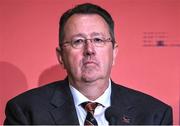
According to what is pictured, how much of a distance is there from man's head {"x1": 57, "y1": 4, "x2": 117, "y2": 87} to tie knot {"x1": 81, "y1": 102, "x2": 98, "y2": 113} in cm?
11

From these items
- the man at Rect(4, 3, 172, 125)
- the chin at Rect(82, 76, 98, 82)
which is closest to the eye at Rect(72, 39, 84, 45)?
the man at Rect(4, 3, 172, 125)

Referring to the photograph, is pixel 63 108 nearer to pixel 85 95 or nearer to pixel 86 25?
pixel 85 95

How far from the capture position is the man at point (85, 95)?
148 cm

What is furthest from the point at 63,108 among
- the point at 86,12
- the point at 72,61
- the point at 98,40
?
A: the point at 86,12

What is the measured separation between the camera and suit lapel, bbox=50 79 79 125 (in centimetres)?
146

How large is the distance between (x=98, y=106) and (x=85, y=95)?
82 millimetres

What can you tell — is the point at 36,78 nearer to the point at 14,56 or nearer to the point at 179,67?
the point at 14,56

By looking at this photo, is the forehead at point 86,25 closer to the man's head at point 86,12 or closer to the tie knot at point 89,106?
the man's head at point 86,12

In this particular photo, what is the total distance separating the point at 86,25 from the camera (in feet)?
5.04

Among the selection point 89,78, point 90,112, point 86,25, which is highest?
point 86,25

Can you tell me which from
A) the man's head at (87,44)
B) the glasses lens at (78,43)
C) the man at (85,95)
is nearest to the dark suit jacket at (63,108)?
the man at (85,95)

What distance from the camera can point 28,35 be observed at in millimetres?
1958

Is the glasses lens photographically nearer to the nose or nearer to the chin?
the nose

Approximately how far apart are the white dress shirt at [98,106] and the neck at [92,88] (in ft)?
0.05
